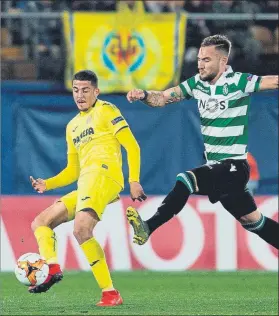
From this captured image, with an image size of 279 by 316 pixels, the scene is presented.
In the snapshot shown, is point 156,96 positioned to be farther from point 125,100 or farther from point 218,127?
point 125,100

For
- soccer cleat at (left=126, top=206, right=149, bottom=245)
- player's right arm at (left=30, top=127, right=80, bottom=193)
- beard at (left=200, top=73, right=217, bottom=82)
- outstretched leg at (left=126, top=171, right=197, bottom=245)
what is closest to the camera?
soccer cleat at (left=126, top=206, right=149, bottom=245)

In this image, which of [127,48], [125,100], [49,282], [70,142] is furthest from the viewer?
[125,100]

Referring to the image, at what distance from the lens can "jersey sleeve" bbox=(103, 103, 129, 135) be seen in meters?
10.2

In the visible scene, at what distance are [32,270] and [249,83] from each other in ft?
8.13

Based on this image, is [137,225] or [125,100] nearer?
[137,225]

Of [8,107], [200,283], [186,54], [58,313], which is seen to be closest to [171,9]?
[186,54]

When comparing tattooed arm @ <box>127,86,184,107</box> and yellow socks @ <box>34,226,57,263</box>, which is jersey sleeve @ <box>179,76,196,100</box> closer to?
tattooed arm @ <box>127,86,184,107</box>

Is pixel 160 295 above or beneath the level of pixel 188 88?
beneath

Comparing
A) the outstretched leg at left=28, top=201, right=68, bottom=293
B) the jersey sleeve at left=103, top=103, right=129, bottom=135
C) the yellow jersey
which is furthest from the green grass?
the jersey sleeve at left=103, top=103, right=129, bottom=135

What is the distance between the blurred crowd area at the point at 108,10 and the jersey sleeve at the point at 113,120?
7543 mm

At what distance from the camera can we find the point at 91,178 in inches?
399

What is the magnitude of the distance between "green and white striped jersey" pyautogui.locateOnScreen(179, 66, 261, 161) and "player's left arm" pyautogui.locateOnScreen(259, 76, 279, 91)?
21 centimetres

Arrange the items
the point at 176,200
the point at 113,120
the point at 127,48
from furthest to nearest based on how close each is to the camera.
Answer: the point at 127,48 → the point at 113,120 → the point at 176,200

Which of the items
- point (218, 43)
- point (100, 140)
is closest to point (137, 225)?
point (100, 140)
